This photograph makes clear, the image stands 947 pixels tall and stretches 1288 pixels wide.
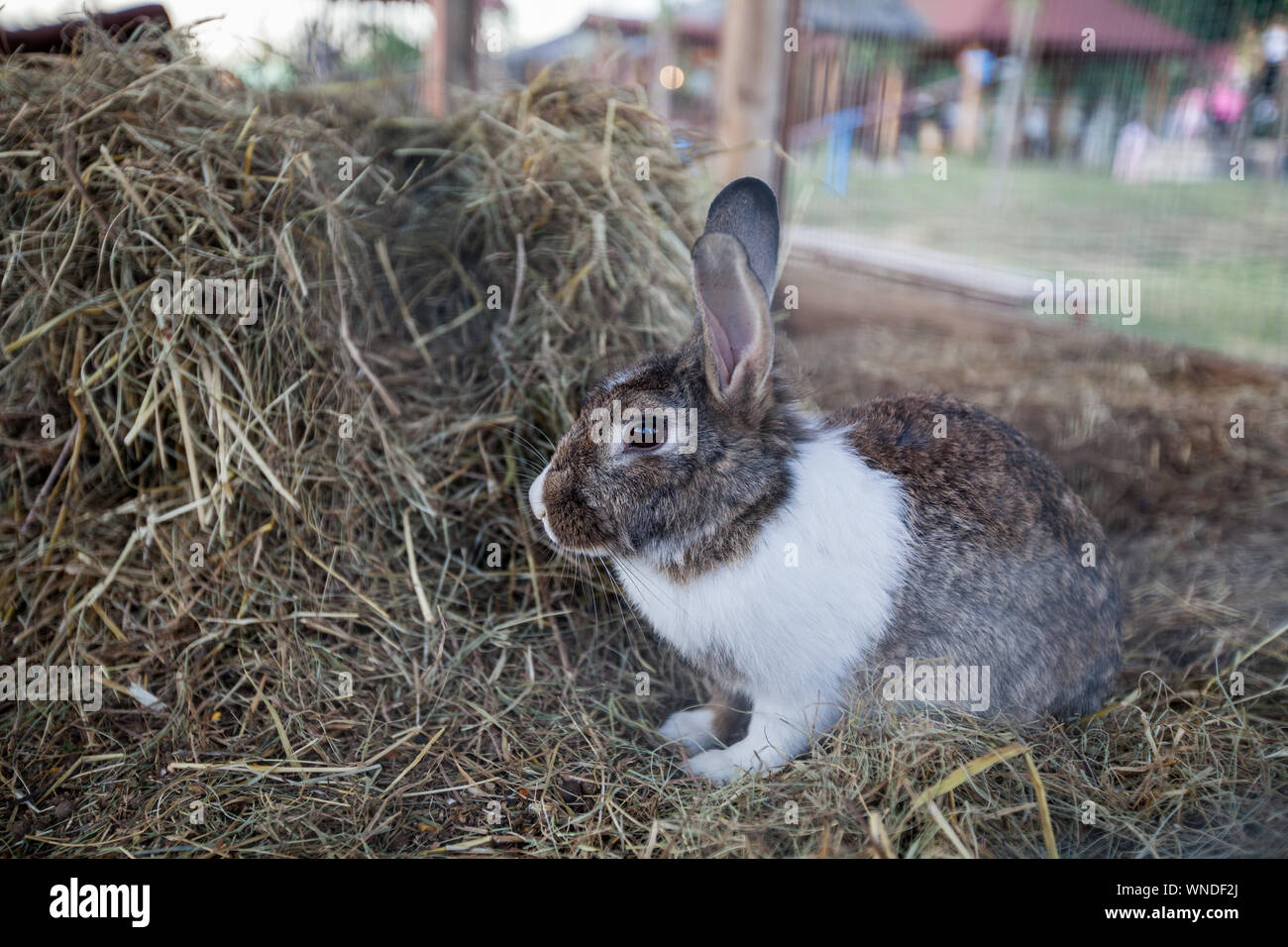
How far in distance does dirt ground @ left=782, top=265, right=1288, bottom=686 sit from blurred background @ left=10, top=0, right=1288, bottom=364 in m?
0.37

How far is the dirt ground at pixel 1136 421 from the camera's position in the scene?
312 centimetres

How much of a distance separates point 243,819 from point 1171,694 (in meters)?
2.43

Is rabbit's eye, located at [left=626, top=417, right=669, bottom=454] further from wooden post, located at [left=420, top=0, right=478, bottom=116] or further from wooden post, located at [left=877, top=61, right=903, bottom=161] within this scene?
wooden post, located at [left=877, top=61, right=903, bottom=161]

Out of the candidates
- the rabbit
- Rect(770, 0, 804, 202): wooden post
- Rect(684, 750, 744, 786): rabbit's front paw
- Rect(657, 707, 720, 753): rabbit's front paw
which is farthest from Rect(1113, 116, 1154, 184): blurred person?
Rect(684, 750, 744, 786): rabbit's front paw

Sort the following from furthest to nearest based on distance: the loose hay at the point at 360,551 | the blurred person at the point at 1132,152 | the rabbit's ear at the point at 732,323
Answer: the blurred person at the point at 1132,152
the loose hay at the point at 360,551
the rabbit's ear at the point at 732,323

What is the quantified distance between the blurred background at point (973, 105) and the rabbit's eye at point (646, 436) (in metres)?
1.85

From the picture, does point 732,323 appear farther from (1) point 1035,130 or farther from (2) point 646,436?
(1) point 1035,130

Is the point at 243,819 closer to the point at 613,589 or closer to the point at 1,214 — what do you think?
the point at 613,589

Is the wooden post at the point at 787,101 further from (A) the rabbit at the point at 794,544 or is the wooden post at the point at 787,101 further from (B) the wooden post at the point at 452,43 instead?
(A) the rabbit at the point at 794,544

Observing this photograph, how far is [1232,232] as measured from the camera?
5.36 m

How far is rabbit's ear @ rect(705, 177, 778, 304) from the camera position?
90.8 inches

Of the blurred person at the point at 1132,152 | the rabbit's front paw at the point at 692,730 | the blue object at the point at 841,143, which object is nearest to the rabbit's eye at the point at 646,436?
the rabbit's front paw at the point at 692,730

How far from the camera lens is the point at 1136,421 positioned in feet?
14.0
